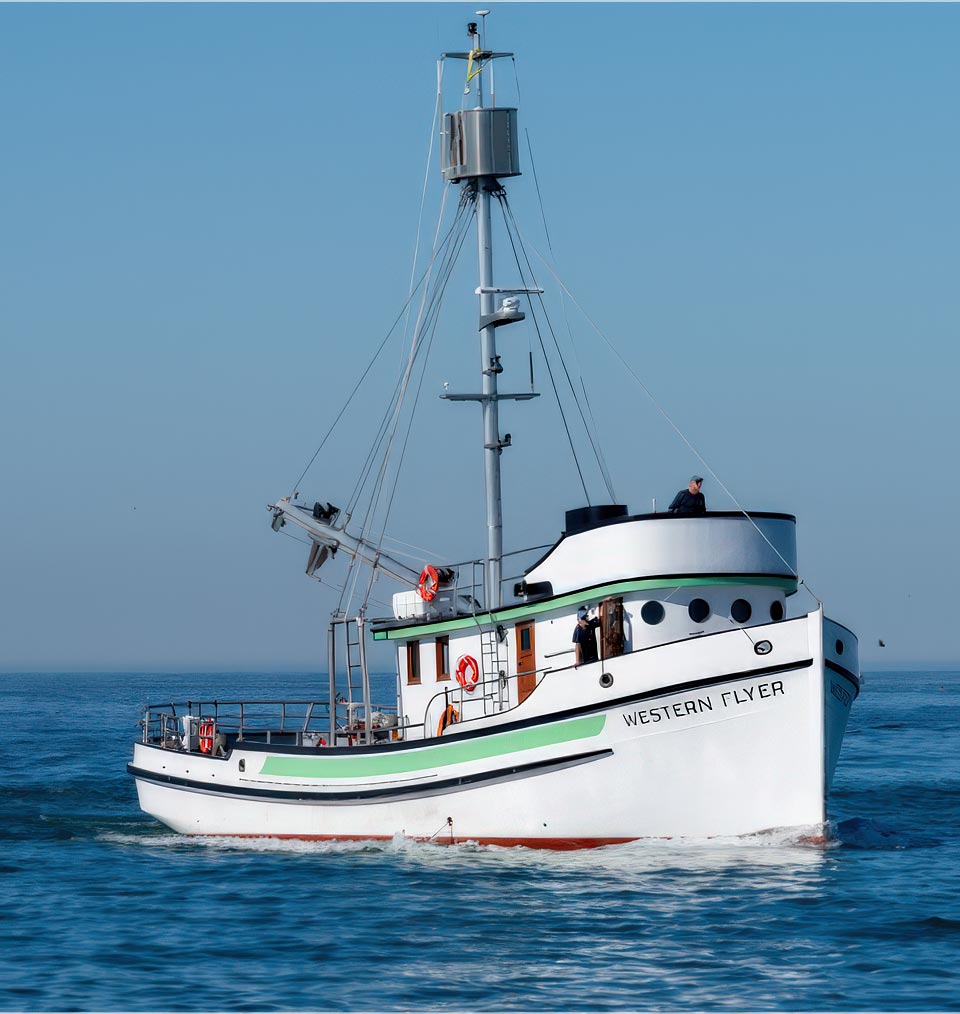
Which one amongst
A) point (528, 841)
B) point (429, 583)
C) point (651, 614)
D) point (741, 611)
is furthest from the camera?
point (429, 583)

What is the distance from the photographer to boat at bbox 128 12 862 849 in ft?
69.4

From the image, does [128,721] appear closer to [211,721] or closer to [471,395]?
[211,721]

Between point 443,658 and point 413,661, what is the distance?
2.79 ft

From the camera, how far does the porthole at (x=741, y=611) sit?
2294cm

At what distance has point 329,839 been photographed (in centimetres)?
2447

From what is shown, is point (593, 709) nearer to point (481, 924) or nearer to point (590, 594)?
point (590, 594)

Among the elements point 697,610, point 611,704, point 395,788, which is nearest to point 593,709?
point 611,704

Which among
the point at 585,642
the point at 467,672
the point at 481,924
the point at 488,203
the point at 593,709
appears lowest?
the point at 481,924

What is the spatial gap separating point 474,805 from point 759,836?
168 inches

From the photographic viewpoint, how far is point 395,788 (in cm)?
2334

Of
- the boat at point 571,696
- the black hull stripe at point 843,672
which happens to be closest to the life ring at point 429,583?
the boat at point 571,696

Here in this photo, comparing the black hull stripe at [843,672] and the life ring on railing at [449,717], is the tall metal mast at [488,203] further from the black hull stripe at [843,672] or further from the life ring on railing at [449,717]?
the black hull stripe at [843,672]

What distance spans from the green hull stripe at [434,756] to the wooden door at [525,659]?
1.61 m

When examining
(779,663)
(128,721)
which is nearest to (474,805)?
(779,663)
